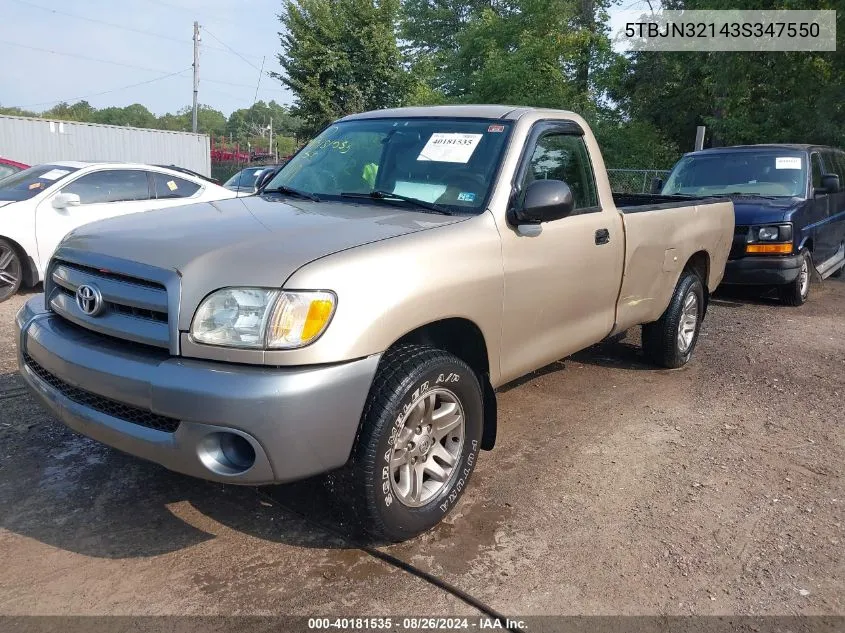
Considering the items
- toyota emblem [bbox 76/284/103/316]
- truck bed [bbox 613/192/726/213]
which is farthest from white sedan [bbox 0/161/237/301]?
toyota emblem [bbox 76/284/103/316]

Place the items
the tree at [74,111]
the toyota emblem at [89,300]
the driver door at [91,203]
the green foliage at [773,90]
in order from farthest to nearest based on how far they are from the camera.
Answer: the tree at [74,111] → the green foliage at [773,90] → the driver door at [91,203] → the toyota emblem at [89,300]

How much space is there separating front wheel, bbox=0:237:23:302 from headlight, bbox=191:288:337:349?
236 inches

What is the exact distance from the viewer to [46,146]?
23.0 m

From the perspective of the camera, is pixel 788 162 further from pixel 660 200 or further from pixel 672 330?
pixel 672 330

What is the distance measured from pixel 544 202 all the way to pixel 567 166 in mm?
934

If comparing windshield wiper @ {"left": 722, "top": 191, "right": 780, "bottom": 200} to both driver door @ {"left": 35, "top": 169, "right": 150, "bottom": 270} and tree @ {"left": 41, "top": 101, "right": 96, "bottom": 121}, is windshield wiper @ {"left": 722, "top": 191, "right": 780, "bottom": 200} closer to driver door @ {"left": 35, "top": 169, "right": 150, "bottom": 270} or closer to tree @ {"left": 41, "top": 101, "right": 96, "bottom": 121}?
driver door @ {"left": 35, "top": 169, "right": 150, "bottom": 270}

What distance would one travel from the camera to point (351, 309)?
2586 mm

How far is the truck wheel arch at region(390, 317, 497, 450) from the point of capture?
10.4 feet

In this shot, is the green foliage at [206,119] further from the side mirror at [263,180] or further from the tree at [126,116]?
the side mirror at [263,180]

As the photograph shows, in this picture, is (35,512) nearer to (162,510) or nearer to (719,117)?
(162,510)

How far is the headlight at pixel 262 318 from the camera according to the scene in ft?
8.24

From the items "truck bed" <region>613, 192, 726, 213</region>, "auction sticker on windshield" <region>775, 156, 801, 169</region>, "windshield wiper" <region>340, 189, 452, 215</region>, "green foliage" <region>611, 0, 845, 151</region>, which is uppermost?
"green foliage" <region>611, 0, 845, 151</region>

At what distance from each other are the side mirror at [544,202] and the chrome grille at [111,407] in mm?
1855

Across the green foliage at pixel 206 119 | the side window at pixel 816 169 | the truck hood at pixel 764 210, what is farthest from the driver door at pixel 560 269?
the green foliage at pixel 206 119
